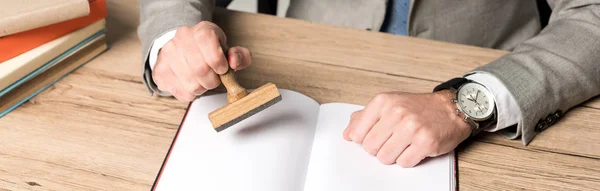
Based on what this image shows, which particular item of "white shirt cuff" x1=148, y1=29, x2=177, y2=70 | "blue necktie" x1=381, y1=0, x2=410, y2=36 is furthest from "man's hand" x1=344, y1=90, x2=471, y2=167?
"blue necktie" x1=381, y1=0, x2=410, y2=36

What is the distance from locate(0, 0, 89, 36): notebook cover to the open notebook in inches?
10.8

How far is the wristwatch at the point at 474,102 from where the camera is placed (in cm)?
95

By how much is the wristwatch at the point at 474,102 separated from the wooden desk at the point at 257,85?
40mm

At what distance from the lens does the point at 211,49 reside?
894 millimetres

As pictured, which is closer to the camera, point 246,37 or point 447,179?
point 447,179

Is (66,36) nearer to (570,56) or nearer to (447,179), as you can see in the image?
(447,179)

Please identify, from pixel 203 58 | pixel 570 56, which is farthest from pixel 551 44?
pixel 203 58

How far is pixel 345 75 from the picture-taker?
1112 mm

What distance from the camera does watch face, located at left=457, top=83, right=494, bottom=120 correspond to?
0.96 metres

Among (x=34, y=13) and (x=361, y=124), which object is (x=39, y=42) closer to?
(x=34, y=13)

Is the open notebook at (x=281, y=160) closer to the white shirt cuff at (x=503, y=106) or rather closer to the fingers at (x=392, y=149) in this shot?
the fingers at (x=392, y=149)

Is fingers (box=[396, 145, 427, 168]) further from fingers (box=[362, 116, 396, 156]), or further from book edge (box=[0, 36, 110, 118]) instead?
book edge (box=[0, 36, 110, 118])

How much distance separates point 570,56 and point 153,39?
0.73 meters

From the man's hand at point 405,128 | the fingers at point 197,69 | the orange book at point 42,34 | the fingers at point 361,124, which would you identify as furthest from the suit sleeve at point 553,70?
the orange book at point 42,34
